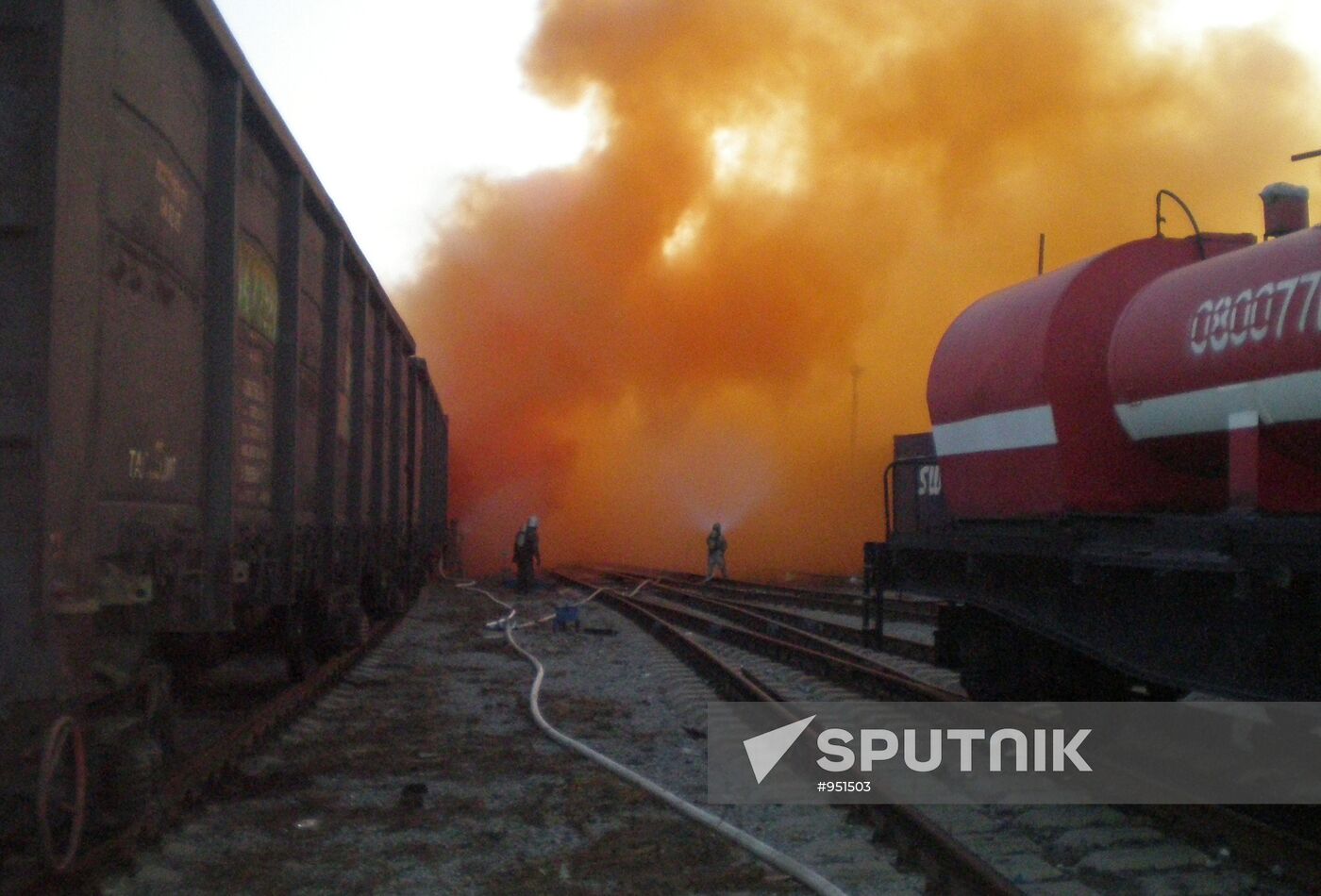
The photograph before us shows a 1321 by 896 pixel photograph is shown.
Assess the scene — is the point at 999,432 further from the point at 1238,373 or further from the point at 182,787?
the point at 182,787

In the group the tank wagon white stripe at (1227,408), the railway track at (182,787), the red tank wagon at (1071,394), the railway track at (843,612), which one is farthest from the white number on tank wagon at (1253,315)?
the railway track at (182,787)

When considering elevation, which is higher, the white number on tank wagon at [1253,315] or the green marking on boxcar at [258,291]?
the green marking on boxcar at [258,291]

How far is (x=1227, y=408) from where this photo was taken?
5.12 metres

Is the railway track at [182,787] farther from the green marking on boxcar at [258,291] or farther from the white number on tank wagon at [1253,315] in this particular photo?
the white number on tank wagon at [1253,315]

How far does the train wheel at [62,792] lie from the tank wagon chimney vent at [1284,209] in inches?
238

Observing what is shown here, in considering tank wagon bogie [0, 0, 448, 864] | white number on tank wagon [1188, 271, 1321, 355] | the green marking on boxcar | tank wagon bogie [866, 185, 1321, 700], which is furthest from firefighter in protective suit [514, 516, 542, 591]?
white number on tank wagon [1188, 271, 1321, 355]

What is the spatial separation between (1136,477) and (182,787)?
16.8 feet

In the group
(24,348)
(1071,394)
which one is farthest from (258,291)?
(1071,394)

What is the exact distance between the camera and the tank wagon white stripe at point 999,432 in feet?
21.2

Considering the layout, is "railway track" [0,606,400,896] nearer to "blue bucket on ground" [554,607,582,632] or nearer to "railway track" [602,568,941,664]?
"railway track" [602,568,941,664]

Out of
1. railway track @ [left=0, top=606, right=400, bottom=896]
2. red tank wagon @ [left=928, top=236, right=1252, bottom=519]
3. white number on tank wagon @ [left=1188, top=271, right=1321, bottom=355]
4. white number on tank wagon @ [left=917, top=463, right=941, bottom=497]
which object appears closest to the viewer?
railway track @ [left=0, top=606, right=400, bottom=896]

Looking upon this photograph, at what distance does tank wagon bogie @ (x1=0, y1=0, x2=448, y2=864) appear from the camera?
12.8ft

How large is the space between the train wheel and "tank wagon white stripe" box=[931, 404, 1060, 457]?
492cm

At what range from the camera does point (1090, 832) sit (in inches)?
212
